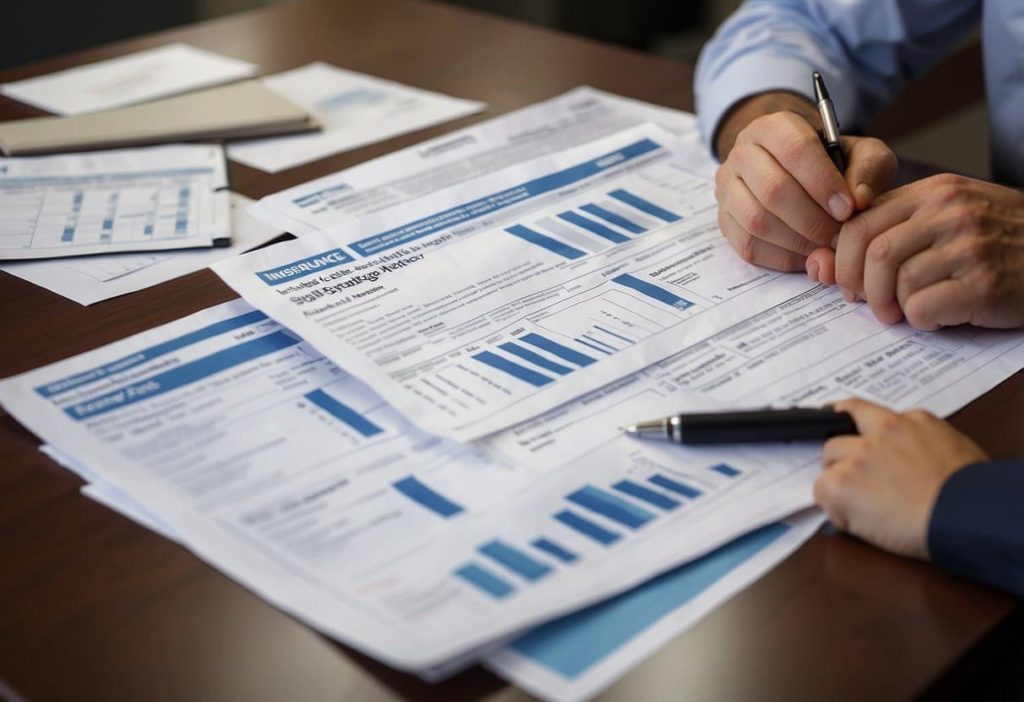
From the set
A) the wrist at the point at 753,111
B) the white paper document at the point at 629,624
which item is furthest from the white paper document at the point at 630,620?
the wrist at the point at 753,111

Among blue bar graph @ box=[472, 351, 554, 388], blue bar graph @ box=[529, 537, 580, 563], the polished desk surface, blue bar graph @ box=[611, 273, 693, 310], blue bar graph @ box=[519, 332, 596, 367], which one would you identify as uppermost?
blue bar graph @ box=[611, 273, 693, 310]

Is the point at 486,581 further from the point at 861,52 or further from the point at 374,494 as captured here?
the point at 861,52

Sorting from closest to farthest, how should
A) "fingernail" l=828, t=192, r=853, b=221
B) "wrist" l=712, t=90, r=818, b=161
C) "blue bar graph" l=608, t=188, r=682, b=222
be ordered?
"fingernail" l=828, t=192, r=853, b=221 < "blue bar graph" l=608, t=188, r=682, b=222 < "wrist" l=712, t=90, r=818, b=161

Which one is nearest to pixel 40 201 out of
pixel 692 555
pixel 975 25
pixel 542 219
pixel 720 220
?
pixel 542 219

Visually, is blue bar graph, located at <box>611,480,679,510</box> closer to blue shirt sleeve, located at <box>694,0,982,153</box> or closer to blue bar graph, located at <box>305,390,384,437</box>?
blue bar graph, located at <box>305,390,384,437</box>

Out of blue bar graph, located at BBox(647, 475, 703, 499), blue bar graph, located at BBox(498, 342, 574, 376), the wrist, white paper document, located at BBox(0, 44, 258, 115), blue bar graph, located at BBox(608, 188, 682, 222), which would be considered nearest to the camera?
blue bar graph, located at BBox(647, 475, 703, 499)

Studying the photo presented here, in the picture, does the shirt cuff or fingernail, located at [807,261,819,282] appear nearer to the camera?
fingernail, located at [807,261,819,282]

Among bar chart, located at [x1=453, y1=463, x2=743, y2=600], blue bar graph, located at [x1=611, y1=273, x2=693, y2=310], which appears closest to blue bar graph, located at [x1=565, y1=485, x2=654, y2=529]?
bar chart, located at [x1=453, y1=463, x2=743, y2=600]

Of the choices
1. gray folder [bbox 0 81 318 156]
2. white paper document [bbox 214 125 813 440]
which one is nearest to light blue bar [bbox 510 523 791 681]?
white paper document [bbox 214 125 813 440]

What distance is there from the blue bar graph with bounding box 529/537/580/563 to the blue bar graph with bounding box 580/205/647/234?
384mm

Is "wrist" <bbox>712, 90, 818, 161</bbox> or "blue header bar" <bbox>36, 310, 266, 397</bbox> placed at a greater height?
"wrist" <bbox>712, 90, 818, 161</bbox>

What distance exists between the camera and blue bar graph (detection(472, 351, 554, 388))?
0.70 meters

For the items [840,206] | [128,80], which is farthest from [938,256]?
[128,80]

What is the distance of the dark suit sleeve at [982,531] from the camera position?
1.79 feet
